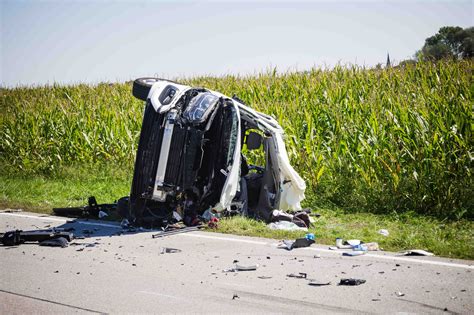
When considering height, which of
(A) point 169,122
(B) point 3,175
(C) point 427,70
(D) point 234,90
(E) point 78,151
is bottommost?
(B) point 3,175

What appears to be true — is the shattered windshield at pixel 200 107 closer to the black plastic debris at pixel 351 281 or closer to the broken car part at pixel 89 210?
the broken car part at pixel 89 210

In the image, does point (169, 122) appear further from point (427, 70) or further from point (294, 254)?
point (427, 70)

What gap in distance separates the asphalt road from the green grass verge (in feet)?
1.75

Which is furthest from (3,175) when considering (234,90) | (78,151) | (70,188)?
(234,90)

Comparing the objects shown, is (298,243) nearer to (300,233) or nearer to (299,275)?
(300,233)

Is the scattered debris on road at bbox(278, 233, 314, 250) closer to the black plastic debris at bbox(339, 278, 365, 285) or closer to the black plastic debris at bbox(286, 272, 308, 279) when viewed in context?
the black plastic debris at bbox(286, 272, 308, 279)

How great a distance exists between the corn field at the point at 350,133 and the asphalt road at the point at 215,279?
3.21m

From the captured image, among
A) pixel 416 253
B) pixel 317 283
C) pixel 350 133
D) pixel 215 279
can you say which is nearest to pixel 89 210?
pixel 215 279

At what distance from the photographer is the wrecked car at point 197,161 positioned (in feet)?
29.6

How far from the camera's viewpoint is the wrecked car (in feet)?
29.6

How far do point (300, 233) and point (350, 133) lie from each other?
4121mm

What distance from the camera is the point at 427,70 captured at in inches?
650

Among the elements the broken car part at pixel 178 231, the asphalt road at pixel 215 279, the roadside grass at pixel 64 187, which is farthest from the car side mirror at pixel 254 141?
the roadside grass at pixel 64 187

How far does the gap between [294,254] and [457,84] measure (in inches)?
311
